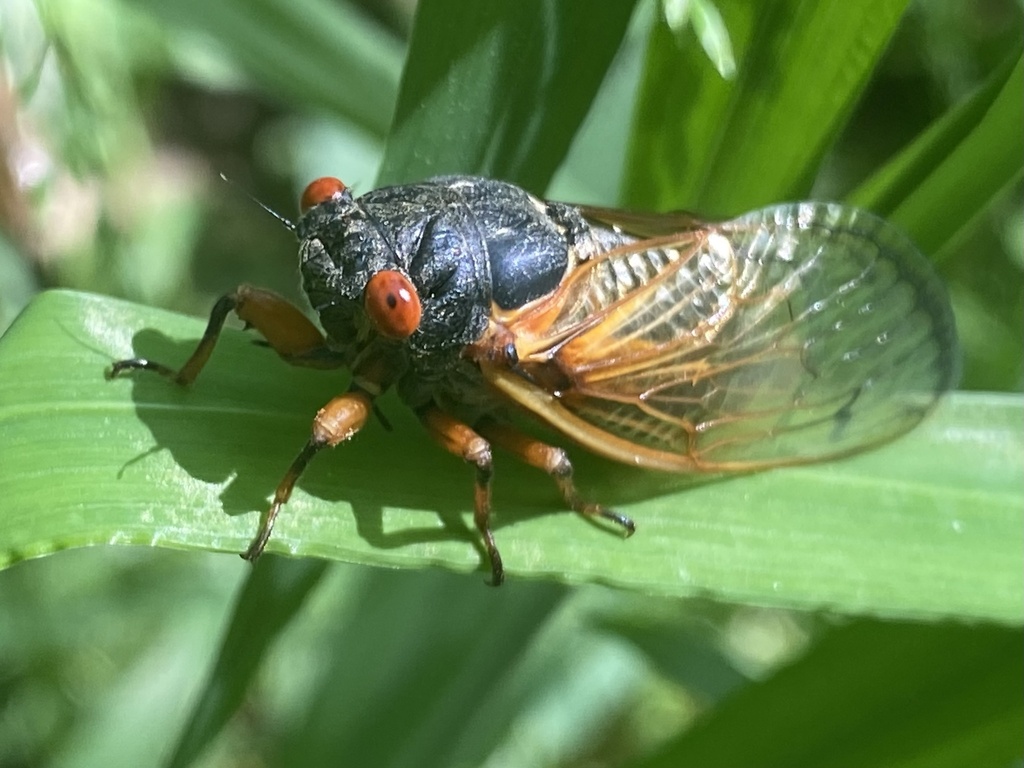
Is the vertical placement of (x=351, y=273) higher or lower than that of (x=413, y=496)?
higher

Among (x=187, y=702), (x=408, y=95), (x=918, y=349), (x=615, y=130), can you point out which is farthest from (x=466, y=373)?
(x=187, y=702)

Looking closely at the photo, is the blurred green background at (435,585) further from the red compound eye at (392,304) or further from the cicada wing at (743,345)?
the red compound eye at (392,304)

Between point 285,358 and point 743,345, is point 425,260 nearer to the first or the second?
point 285,358

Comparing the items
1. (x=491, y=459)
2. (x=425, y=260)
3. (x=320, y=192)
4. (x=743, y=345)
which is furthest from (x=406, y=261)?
(x=743, y=345)

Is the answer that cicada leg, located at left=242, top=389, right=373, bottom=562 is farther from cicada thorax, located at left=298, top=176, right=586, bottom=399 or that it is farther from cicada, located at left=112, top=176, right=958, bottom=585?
cicada thorax, located at left=298, top=176, right=586, bottom=399

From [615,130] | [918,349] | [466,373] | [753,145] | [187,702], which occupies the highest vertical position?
[753,145]

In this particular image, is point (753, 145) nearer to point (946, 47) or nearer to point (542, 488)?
point (542, 488)
